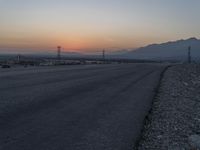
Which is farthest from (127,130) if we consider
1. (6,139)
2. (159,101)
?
(159,101)

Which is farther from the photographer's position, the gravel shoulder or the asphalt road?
the gravel shoulder

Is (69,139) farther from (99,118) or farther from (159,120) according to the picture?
(159,120)

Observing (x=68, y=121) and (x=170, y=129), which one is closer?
(x=68, y=121)

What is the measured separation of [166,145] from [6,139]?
3384mm

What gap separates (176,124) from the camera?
45.3 ft

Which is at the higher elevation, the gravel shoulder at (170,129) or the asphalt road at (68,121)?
the asphalt road at (68,121)

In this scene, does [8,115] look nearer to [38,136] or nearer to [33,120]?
[33,120]

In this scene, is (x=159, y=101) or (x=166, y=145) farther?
(x=159, y=101)

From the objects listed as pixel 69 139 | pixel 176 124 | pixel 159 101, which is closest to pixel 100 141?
pixel 69 139

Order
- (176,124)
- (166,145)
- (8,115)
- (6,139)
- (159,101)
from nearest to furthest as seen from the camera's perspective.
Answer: (6,139) < (166,145) < (8,115) < (176,124) < (159,101)

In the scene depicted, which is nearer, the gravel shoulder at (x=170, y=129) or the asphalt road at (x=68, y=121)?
the asphalt road at (x=68, y=121)

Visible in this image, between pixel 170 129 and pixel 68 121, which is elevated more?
pixel 68 121

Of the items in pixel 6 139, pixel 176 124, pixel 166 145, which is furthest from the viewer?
pixel 176 124

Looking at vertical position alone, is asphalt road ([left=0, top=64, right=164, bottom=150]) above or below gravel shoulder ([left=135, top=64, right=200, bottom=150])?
above
